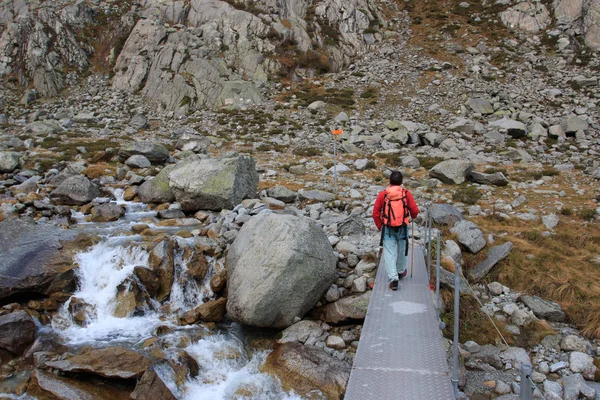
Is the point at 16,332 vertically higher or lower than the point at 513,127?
lower

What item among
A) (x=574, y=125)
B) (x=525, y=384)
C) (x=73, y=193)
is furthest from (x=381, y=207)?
(x=574, y=125)

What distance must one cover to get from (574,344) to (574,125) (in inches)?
1080

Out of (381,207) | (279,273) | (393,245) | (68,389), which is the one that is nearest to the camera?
(68,389)

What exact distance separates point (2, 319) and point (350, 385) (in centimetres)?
679

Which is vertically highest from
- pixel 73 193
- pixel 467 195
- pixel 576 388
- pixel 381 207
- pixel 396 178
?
pixel 396 178

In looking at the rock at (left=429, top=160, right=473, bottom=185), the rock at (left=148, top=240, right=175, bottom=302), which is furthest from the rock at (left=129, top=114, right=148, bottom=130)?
the rock at (left=148, top=240, right=175, bottom=302)

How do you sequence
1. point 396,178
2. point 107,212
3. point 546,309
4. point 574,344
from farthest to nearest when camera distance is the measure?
point 107,212 < point 546,309 < point 574,344 < point 396,178

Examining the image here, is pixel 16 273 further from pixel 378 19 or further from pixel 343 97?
pixel 378 19

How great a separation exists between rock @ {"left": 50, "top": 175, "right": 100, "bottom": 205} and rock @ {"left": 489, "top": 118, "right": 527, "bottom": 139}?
28.3m

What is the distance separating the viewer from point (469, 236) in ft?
36.1

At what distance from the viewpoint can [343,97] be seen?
3934 centimetres

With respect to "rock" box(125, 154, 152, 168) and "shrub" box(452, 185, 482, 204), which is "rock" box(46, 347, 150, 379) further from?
"rock" box(125, 154, 152, 168)

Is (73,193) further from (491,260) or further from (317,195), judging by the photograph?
(491,260)

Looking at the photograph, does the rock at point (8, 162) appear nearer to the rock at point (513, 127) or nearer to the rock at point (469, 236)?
the rock at point (469, 236)
